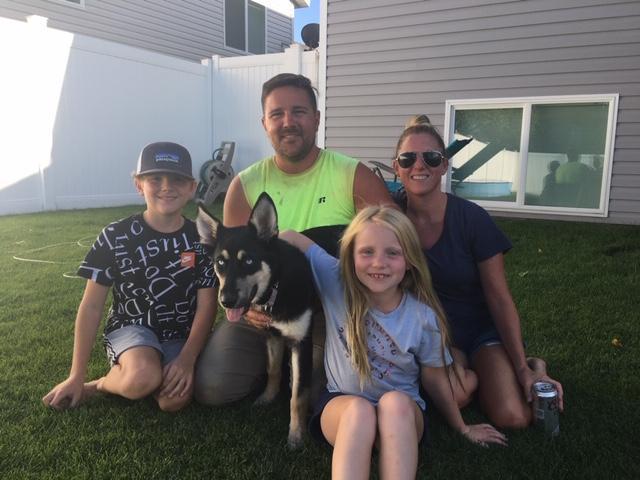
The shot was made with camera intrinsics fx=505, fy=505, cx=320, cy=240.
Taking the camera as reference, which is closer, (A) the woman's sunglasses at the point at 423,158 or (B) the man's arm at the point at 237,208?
(A) the woman's sunglasses at the point at 423,158

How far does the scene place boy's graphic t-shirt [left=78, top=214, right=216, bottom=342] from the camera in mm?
2795

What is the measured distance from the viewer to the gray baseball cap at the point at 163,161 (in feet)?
8.98

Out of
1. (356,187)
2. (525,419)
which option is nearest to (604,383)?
(525,419)

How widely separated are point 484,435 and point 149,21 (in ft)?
47.3

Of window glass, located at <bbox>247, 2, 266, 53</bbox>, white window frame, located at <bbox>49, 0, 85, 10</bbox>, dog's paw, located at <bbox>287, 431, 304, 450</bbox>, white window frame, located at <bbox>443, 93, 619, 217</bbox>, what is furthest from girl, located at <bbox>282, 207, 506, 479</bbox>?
window glass, located at <bbox>247, 2, 266, 53</bbox>

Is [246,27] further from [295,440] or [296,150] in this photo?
[295,440]

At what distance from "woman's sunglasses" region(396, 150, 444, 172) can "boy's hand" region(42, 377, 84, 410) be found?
2077 millimetres

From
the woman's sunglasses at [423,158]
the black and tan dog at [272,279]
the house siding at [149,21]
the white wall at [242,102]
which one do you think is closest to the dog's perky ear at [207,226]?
the black and tan dog at [272,279]

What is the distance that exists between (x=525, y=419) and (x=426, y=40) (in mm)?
6765

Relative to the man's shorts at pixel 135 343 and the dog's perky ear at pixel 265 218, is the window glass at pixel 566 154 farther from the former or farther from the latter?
the man's shorts at pixel 135 343

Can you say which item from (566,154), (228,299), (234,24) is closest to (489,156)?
(566,154)

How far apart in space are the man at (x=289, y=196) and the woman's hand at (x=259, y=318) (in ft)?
0.52

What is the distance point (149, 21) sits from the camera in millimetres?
13805

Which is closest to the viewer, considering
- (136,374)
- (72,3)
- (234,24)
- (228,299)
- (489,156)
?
(228,299)
